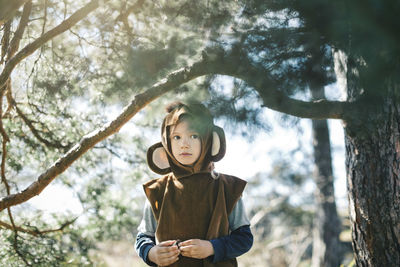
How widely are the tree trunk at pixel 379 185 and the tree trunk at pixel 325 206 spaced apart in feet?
10.6

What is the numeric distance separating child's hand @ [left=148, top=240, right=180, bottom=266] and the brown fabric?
Answer: 52 mm

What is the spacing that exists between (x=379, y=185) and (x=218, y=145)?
0.82 m

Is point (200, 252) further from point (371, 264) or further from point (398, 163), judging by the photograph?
point (398, 163)

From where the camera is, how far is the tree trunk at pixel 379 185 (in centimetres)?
187

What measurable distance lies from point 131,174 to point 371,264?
2475 millimetres

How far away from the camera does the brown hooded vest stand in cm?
194

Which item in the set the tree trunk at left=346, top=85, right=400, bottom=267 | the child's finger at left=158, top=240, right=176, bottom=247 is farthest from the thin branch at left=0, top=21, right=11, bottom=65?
the tree trunk at left=346, top=85, right=400, bottom=267

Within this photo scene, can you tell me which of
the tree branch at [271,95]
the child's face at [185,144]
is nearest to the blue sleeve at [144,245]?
the child's face at [185,144]

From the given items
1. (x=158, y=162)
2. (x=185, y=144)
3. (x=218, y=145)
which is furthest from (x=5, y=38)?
(x=218, y=145)

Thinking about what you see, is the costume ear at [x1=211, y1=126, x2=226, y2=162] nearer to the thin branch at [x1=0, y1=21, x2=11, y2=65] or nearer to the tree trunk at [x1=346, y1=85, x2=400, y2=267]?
the tree trunk at [x1=346, y1=85, x2=400, y2=267]

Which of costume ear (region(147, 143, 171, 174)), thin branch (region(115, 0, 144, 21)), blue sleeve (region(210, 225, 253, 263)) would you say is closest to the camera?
blue sleeve (region(210, 225, 253, 263))

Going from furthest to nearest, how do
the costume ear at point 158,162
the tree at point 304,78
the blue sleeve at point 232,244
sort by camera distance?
the costume ear at point 158,162 < the blue sleeve at point 232,244 < the tree at point 304,78

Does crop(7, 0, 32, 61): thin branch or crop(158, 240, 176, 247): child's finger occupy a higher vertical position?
crop(7, 0, 32, 61): thin branch

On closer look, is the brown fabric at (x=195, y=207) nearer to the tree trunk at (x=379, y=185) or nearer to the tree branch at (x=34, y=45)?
the tree trunk at (x=379, y=185)
